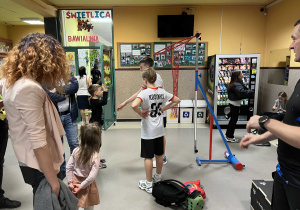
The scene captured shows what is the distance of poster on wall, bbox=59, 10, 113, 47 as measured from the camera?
18.7ft

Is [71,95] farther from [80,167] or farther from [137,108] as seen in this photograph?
[80,167]

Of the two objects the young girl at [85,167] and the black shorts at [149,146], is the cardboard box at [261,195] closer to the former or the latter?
the black shorts at [149,146]

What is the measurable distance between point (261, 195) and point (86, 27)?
5558 mm

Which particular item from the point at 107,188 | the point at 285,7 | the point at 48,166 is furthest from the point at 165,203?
the point at 285,7

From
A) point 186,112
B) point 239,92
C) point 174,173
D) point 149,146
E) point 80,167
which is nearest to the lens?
point 80,167

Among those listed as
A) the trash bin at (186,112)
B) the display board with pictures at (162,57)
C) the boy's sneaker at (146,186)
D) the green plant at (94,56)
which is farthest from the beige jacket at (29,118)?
the green plant at (94,56)

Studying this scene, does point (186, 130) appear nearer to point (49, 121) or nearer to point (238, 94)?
point (238, 94)

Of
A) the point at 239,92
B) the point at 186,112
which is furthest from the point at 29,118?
the point at 186,112

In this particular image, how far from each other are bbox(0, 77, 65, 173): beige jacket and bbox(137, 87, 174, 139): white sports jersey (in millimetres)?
1325

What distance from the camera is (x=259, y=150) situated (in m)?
3.93

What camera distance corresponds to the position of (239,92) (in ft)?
13.4

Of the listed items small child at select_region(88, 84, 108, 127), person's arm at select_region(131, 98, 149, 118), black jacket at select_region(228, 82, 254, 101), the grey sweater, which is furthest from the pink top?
black jacket at select_region(228, 82, 254, 101)

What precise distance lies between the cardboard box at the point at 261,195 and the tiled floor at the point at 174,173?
0.85 ft

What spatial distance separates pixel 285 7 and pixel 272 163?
3685mm
